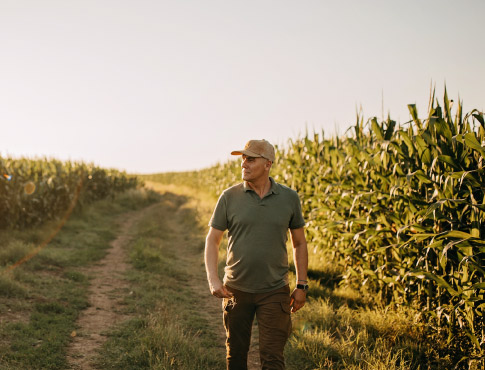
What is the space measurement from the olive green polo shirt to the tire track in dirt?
2.57 m

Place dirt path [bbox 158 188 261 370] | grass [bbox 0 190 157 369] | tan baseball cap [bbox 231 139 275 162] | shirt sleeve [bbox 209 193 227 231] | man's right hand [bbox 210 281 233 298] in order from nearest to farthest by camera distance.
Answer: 1. man's right hand [bbox 210 281 233 298]
2. tan baseball cap [bbox 231 139 275 162]
3. shirt sleeve [bbox 209 193 227 231]
4. grass [bbox 0 190 157 369]
5. dirt path [bbox 158 188 261 370]

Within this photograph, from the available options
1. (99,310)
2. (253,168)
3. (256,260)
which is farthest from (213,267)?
(99,310)

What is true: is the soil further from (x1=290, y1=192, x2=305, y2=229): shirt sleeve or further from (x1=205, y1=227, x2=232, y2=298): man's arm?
(x1=290, y1=192, x2=305, y2=229): shirt sleeve

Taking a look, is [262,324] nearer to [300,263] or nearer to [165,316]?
[300,263]

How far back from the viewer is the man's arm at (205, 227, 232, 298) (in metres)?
3.34

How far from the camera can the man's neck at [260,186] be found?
353cm

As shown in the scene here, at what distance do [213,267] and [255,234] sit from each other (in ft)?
1.56

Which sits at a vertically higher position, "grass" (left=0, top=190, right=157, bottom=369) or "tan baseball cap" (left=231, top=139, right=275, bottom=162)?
"tan baseball cap" (left=231, top=139, right=275, bottom=162)

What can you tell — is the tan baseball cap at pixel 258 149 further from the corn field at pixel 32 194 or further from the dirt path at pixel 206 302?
the corn field at pixel 32 194

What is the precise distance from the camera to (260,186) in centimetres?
355

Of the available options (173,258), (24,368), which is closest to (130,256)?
(173,258)

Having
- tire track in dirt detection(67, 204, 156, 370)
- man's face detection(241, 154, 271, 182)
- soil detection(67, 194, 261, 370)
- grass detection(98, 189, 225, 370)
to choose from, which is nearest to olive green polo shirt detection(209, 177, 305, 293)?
man's face detection(241, 154, 271, 182)

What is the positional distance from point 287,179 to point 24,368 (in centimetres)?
754

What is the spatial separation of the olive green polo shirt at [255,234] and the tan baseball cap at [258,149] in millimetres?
302
